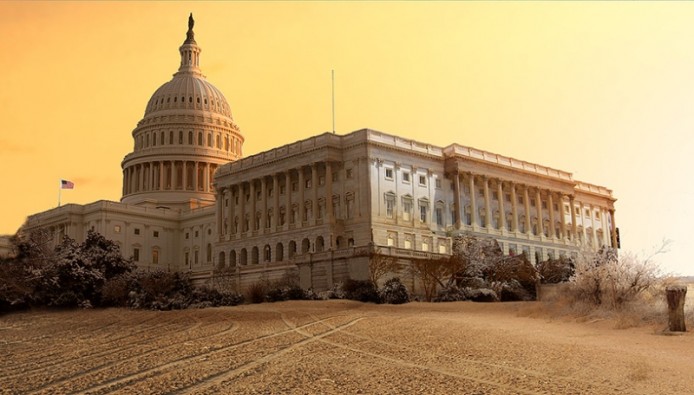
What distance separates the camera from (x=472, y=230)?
8944 centimetres

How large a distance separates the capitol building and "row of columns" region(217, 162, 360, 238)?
14 cm

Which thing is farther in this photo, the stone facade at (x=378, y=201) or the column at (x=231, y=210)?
the column at (x=231, y=210)

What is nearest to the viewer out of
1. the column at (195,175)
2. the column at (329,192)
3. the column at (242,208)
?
the column at (329,192)

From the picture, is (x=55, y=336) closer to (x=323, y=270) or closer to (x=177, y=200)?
(x=323, y=270)

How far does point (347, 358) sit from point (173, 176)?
109 meters

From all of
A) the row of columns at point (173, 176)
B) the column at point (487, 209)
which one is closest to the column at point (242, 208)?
the column at point (487, 209)

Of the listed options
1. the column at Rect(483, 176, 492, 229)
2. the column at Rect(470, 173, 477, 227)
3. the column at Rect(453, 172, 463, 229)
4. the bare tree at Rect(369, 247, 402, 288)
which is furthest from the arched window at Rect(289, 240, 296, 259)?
the bare tree at Rect(369, 247, 402, 288)

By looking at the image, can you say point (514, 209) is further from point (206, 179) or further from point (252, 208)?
point (206, 179)

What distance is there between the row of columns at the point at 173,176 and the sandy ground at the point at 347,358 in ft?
303

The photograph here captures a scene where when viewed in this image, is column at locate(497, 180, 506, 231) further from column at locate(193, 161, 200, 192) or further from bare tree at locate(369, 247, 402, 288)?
column at locate(193, 161, 200, 192)

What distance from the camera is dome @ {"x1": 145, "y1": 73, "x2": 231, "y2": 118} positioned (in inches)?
5256

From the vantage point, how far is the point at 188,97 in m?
134

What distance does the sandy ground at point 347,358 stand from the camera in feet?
55.7

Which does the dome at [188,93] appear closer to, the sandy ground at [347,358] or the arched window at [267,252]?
the arched window at [267,252]
